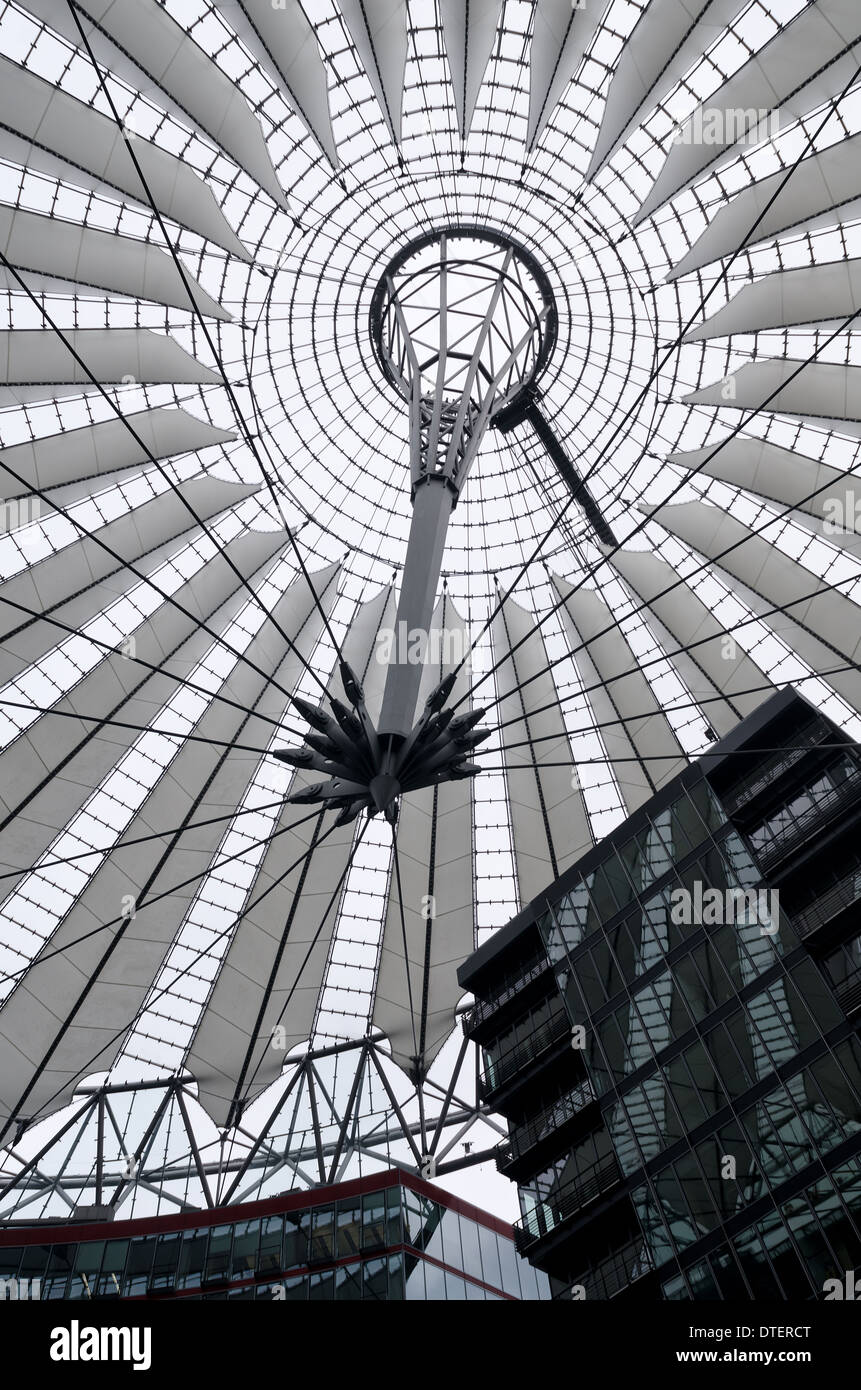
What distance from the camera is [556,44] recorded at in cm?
2259

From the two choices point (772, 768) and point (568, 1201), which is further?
point (772, 768)

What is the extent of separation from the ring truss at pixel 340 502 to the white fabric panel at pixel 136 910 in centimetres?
11

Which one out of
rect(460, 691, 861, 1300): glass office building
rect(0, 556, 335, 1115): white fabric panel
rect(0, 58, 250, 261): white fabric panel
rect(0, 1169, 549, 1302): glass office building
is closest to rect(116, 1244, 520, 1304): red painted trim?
rect(0, 1169, 549, 1302): glass office building

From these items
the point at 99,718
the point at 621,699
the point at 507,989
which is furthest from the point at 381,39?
the point at 507,989

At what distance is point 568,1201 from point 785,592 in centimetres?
1620

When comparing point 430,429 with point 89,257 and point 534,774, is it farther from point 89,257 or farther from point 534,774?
point 534,774

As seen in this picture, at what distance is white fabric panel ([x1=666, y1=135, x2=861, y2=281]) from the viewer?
22.7m

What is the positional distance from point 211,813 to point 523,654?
988 cm

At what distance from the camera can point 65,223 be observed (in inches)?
909

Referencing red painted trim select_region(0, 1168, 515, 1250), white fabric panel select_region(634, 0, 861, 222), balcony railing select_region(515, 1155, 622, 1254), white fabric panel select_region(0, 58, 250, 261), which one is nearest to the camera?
white fabric panel select_region(0, 58, 250, 261)

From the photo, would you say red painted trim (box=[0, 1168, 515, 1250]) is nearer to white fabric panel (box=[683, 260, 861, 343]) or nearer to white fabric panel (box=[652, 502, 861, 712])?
white fabric panel (box=[652, 502, 861, 712])

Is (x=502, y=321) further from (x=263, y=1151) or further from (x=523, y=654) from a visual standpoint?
(x=263, y=1151)

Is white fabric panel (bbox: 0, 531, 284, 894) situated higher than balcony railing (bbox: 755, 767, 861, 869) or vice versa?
white fabric panel (bbox: 0, 531, 284, 894)

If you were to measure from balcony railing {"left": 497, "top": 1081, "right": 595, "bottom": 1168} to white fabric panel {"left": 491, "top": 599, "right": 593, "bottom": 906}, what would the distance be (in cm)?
654
